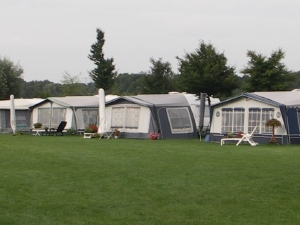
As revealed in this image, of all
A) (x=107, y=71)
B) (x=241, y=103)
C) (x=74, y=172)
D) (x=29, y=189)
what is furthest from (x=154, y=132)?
(x=107, y=71)

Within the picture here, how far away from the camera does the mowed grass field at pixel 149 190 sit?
27.5ft

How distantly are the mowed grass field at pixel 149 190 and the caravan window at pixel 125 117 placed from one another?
41.9 feet

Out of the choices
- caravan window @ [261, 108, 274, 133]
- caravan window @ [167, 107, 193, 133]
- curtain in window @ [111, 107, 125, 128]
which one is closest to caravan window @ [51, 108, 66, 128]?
curtain in window @ [111, 107, 125, 128]

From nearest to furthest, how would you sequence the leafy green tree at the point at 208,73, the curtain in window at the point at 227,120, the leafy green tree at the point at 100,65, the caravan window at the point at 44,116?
the curtain in window at the point at 227,120 < the leafy green tree at the point at 208,73 < the caravan window at the point at 44,116 < the leafy green tree at the point at 100,65

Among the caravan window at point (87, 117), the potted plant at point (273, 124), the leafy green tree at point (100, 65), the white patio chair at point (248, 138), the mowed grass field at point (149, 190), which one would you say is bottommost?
the mowed grass field at point (149, 190)

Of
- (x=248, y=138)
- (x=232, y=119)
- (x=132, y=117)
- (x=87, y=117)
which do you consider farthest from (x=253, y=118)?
(x=87, y=117)

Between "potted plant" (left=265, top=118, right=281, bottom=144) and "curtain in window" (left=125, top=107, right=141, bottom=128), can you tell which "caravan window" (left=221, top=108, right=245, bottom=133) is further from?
"curtain in window" (left=125, top=107, right=141, bottom=128)

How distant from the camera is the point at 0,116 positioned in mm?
36469

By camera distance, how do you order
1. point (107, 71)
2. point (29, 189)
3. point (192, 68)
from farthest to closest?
point (107, 71), point (192, 68), point (29, 189)

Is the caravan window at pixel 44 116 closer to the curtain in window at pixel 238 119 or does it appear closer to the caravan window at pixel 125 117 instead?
the caravan window at pixel 125 117

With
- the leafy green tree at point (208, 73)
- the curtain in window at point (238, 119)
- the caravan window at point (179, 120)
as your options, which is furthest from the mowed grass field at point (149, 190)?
the leafy green tree at point (208, 73)

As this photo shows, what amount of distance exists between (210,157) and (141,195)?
687 centimetres

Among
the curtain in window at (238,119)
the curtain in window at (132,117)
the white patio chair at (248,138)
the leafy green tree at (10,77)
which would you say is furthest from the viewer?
the leafy green tree at (10,77)

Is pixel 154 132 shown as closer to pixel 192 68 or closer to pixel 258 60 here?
pixel 192 68
